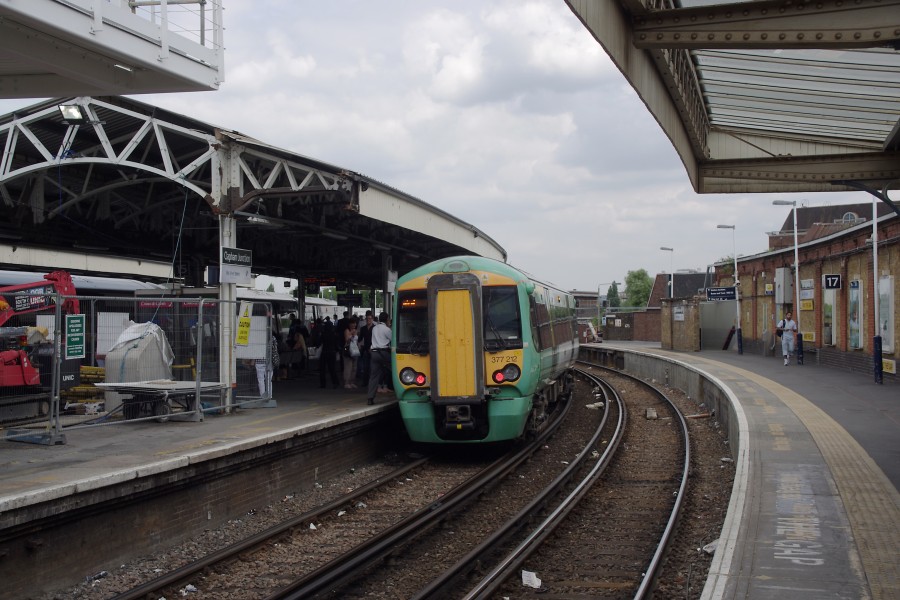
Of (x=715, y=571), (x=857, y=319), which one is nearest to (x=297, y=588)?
(x=715, y=571)

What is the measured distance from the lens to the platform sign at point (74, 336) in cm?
1000

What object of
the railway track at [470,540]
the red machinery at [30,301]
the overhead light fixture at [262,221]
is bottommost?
the railway track at [470,540]

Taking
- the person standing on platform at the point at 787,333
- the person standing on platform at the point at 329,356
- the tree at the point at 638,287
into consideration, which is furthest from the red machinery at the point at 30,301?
the tree at the point at 638,287

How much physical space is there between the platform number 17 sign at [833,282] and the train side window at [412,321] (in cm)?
1570

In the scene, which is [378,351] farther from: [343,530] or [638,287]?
[638,287]

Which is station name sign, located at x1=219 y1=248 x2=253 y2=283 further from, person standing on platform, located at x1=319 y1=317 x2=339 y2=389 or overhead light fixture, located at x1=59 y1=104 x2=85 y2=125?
person standing on platform, located at x1=319 y1=317 x2=339 y2=389

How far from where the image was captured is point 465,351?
39.0 ft

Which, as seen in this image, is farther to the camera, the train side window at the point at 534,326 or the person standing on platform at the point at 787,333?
the person standing on platform at the point at 787,333

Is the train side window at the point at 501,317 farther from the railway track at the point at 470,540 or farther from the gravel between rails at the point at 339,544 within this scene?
the gravel between rails at the point at 339,544

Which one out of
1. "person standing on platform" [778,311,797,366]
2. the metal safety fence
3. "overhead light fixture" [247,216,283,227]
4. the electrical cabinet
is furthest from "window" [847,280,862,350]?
the metal safety fence

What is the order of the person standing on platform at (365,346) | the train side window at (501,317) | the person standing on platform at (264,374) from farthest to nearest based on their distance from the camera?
1. the person standing on platform at (365,346)
2. the person standing on platform at (264,374)
3. the train side window at (501,317)

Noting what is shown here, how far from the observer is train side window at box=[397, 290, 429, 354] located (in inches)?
486

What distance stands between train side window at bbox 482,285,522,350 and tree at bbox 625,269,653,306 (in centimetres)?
10137

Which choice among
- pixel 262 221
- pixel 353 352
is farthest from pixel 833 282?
pixel 262 221
